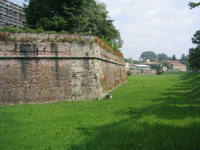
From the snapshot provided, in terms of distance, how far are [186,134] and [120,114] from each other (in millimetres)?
4049

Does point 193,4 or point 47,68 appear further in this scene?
point 47,68

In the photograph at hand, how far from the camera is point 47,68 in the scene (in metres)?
16.5

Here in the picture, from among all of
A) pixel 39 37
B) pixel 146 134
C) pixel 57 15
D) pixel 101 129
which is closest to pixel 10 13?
pixel 57 15

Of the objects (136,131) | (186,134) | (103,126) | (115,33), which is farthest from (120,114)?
(115,33)

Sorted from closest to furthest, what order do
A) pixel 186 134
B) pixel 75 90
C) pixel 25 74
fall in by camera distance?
pixel 186 134 → pixel 25 74 → pixel 75 90

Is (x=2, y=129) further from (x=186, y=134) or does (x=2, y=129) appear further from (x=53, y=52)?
(x=53, y=52)

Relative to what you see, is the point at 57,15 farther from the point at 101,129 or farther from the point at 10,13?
the point at 10,13

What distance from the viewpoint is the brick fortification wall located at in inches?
617

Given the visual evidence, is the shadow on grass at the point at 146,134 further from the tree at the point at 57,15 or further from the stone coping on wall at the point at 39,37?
the tree at the point at 57,15

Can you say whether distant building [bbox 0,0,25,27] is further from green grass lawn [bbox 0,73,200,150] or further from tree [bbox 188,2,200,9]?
tree [bbox 188,2,200,9]

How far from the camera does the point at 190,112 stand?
12031mm

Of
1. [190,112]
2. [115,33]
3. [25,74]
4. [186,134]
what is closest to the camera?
[186,134]

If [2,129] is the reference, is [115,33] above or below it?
above

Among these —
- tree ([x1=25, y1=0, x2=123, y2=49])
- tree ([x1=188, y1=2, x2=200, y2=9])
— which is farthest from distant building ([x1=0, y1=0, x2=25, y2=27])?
tree ([x1=188, y1=2, x2=200, y2=9])
